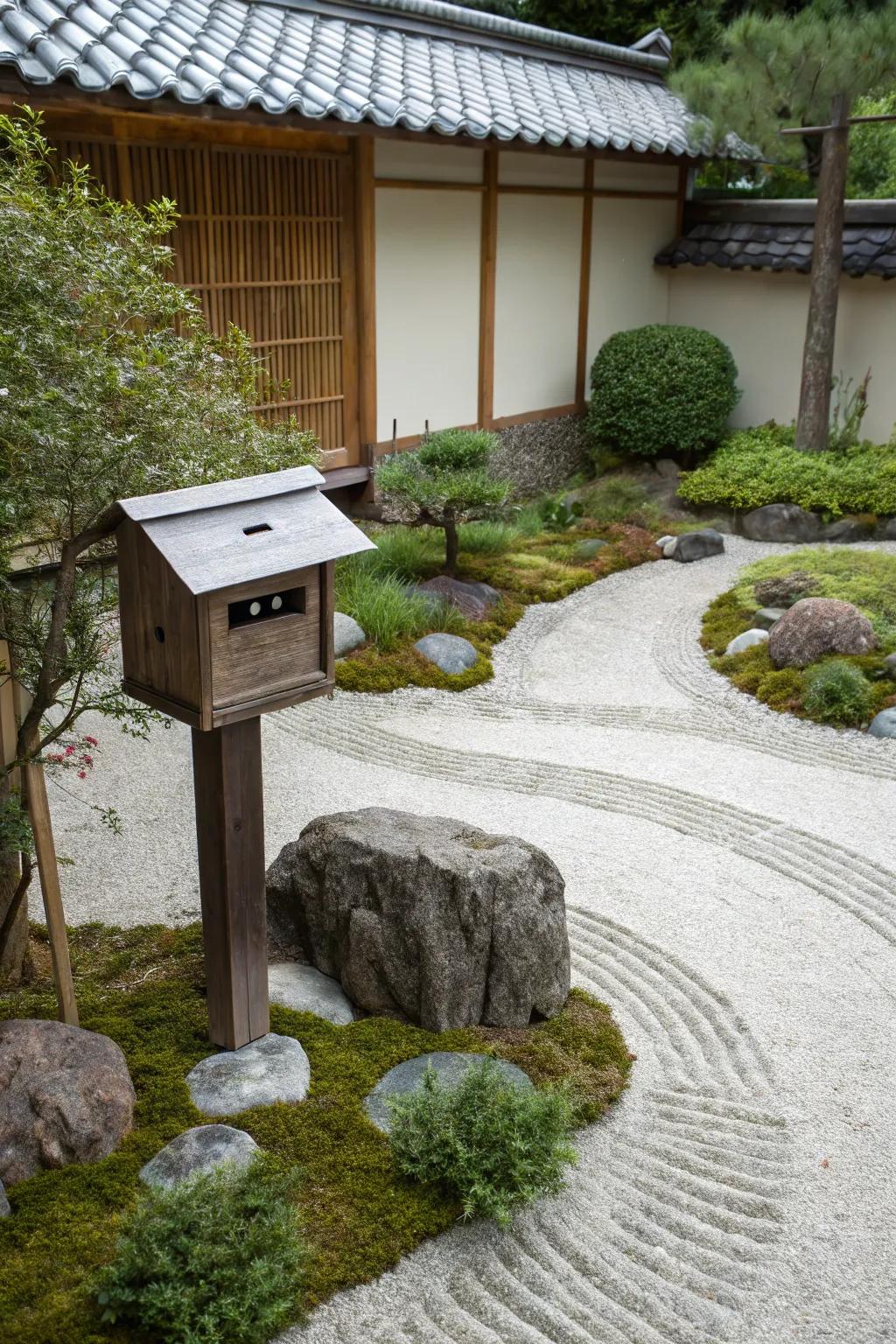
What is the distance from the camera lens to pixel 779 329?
13.7m

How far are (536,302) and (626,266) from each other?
68.9 inches

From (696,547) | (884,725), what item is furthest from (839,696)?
(696,547)

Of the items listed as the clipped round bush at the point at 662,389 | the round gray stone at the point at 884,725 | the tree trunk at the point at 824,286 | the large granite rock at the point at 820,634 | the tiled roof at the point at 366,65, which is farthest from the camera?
the clipped round bush at the point at 662,389

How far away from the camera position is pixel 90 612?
4.17 metres

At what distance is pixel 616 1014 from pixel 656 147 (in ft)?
33.1

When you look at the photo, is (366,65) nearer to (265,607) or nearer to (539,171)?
(539,171)

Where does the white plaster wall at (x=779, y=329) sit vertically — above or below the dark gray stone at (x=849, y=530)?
above

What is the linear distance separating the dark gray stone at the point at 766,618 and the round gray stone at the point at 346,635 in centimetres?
295

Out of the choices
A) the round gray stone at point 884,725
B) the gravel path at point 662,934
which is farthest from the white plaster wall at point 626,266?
the round gray stone at point 884,725

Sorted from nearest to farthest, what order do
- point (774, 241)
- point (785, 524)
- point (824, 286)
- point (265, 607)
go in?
point (265, 607) < point (785, 524) < point (824, 286) < point (774, 241)

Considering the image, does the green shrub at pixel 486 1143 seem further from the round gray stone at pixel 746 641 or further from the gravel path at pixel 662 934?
the round gray stone at pixel 746 641

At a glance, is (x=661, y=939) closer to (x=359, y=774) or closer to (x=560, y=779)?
(x=560, y=779)

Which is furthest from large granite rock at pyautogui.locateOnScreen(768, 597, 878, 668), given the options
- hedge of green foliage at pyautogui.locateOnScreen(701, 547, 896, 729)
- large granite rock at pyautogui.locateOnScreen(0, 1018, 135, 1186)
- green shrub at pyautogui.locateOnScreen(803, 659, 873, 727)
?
large granite rock at pyautogui.locateOnScreen(0, 1018, 135, 1186)

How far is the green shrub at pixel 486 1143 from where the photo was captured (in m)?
3.76
